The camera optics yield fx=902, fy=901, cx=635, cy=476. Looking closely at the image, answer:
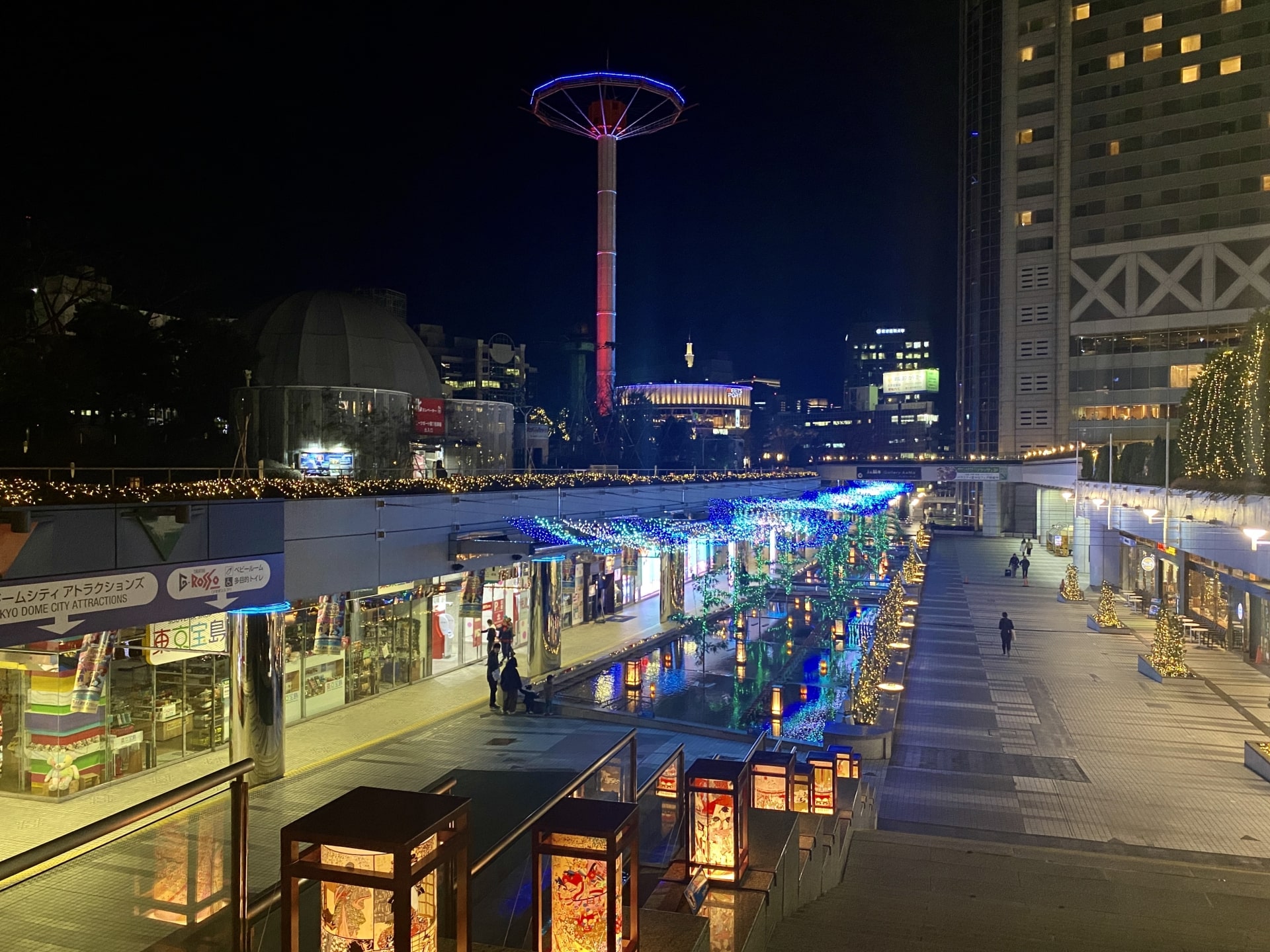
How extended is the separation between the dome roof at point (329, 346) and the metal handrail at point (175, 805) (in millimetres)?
33554

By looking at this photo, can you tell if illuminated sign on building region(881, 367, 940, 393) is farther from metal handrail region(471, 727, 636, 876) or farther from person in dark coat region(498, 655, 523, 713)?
metal handrail region(471, 727, 636, 876)

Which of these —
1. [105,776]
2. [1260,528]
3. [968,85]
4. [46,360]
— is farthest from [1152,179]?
[105,776]

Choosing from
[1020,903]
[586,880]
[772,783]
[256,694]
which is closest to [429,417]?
[256,694]

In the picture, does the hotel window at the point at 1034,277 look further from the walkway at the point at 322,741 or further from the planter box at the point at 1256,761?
the planter box at the point at 1256,761

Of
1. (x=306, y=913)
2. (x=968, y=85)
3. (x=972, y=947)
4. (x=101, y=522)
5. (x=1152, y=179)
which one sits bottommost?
(x=972, y=947)

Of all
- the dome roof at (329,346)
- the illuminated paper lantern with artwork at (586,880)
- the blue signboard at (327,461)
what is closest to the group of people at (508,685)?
the illuminated paper lantern with artwork at (586,880)

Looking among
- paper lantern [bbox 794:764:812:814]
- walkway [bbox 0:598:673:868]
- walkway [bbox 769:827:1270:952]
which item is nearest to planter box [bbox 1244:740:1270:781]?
walkway [bbox 769:827:1270:952]

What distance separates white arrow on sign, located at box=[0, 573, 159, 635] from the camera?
9953mm

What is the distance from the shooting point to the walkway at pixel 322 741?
36.7 feet

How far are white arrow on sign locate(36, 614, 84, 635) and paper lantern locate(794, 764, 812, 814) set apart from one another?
869cm

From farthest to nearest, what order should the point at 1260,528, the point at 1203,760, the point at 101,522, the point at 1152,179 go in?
the point at 1152,179, the point at 1260,528, the point at 1203,760, the point at 101,522

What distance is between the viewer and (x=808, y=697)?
18.7 meters

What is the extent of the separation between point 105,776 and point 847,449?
137m

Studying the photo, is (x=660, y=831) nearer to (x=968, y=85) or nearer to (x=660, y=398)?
(x=968, y=85)
